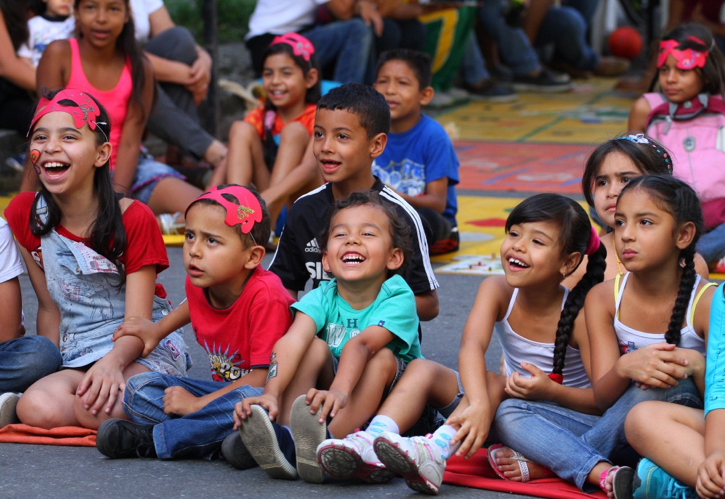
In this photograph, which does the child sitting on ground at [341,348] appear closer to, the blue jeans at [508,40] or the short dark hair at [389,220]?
the short dark hair at [389,220]

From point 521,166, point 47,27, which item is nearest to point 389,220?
point 47,27

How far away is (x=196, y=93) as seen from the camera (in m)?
6.57

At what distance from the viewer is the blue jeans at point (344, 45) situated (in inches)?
292

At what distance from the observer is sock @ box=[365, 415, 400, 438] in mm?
2666

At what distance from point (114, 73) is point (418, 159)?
155cm

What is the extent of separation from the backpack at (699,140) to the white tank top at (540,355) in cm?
209

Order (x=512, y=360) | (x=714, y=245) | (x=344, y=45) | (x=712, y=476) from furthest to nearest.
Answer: (x=344, y=45)
(x=714, y=245)
(x=512, y=360)
(x=712, y=476)

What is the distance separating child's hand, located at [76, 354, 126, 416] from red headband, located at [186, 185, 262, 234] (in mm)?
530

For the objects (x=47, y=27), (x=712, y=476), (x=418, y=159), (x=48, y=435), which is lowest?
(x=48, y=435)

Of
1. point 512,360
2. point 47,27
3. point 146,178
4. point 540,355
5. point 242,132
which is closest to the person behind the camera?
point 540,355

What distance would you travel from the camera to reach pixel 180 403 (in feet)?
9.53

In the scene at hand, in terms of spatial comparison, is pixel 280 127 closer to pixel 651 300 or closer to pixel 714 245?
pixel 714 245

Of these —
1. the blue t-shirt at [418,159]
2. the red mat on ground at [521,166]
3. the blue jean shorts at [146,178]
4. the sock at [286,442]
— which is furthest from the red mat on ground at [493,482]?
the red mat on ground at [521,166]

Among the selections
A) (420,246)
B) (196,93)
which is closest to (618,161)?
(420,246)
